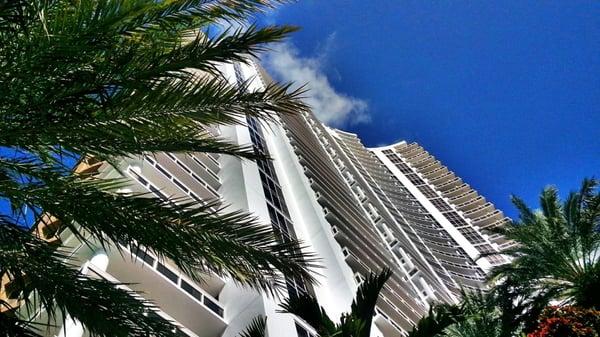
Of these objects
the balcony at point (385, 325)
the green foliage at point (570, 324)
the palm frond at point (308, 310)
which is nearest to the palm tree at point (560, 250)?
the green foliage at point (570, 324)

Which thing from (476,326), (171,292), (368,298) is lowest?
(368,298)

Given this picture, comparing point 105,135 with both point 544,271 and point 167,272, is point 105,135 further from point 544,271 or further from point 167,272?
point 544,271

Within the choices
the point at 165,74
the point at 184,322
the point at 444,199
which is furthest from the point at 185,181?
the point at 444,199

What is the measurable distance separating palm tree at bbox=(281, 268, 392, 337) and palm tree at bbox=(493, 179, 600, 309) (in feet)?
28.5

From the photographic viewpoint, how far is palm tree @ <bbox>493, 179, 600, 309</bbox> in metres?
13.1

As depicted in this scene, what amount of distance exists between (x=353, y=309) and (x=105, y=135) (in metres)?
3.36

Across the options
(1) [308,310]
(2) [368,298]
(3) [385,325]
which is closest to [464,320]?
(2) [368,298]

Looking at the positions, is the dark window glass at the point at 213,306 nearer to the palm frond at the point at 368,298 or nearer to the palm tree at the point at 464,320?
the palm tree at the point at 464,320

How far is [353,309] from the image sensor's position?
615cm

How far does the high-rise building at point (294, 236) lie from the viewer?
456 inches

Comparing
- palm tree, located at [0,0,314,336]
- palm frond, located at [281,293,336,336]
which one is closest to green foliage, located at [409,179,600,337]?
palm frond, located at [281,293,336,336]

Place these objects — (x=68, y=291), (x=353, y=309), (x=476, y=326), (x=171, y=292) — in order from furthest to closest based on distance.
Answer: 1. (x=171, y=292)
2. (x=476, y=326)
3. (x=353, y=309)
4. (x=68, y=291)

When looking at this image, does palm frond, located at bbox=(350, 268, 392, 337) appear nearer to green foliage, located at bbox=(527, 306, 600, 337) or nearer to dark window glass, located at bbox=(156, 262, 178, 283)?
green foliage, located at bbox=(527, 306, 600, 337)

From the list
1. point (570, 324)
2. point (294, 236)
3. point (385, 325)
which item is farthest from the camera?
point (294, 236)
